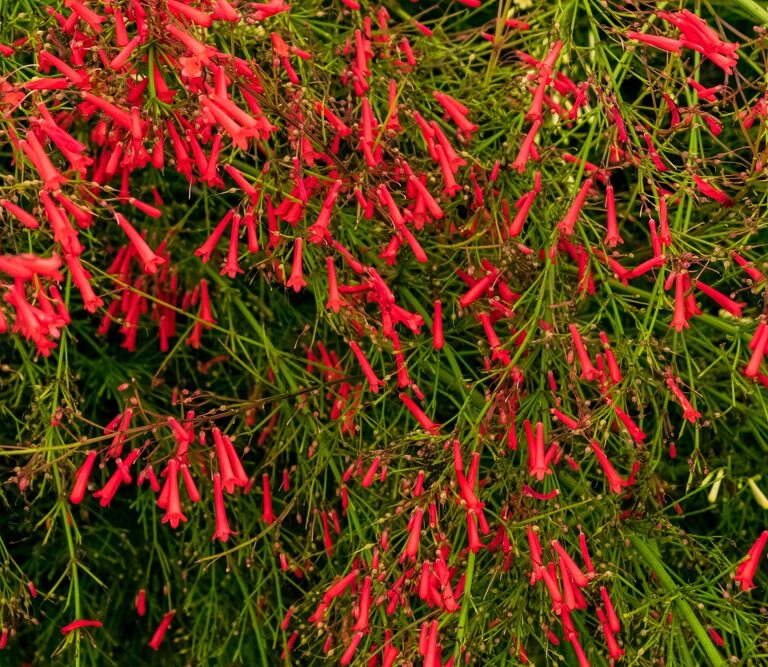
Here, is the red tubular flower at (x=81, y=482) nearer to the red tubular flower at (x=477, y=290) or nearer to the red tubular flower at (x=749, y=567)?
the red tubular flower at (x=477, y=290)

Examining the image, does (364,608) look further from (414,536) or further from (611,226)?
(611,226)

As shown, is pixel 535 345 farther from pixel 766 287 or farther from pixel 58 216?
pixel 58 216

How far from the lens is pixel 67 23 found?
105 inches

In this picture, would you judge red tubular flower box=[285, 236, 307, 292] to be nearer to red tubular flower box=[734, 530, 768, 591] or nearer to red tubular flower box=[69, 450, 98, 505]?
red tubular flower box=[69, 450, 98, 505]

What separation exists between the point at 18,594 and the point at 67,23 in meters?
1.89

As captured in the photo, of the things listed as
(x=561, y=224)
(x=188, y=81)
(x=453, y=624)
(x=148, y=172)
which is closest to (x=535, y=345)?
(x=561, y=224)

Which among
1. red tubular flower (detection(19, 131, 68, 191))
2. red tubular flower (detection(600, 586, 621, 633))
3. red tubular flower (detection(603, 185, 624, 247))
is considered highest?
red tubular flower (detection(19, 131, 68, 191))

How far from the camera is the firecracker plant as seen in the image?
276 cm

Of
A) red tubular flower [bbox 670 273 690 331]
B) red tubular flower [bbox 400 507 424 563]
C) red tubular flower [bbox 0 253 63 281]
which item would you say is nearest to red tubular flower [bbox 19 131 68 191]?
red tubular flower [bbox 0 253 63 281]

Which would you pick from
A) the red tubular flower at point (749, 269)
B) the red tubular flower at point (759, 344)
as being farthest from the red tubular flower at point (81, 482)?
the red tubular flower at point (749, 269)

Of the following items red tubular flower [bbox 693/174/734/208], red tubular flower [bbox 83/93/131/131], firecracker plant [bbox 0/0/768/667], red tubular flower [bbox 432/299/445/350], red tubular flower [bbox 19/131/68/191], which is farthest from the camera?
red tubular flower [bbox 432/299/445/350]

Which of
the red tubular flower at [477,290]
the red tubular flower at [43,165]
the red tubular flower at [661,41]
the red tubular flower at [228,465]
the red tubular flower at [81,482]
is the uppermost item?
the red tubular flower at [661,41]

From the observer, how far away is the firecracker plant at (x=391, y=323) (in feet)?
9.04

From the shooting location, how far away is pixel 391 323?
3.01 metres
